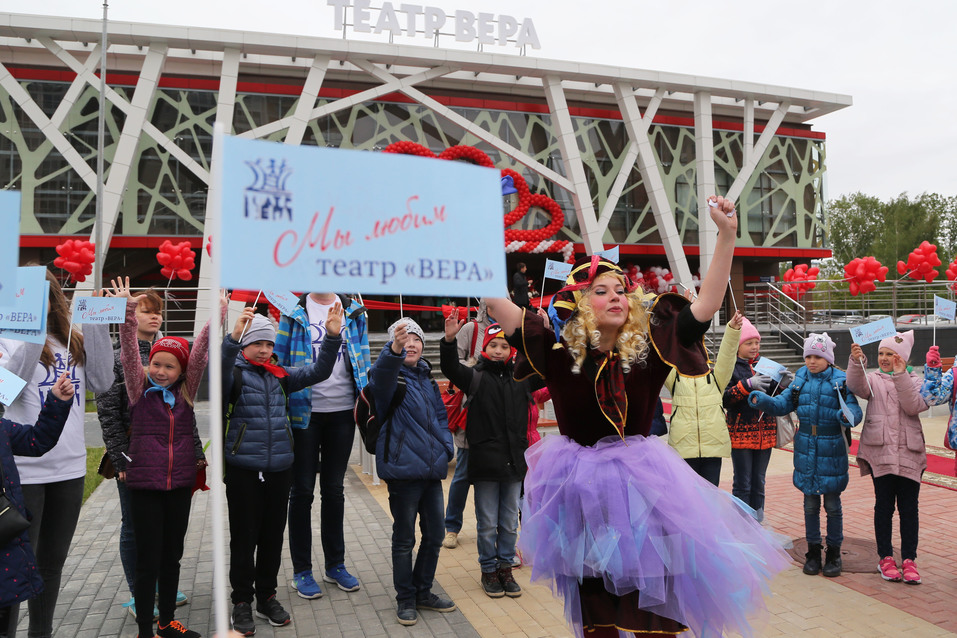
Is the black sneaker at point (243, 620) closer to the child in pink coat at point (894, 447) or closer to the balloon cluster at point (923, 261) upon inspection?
the child in pink coat at point (894, 447)

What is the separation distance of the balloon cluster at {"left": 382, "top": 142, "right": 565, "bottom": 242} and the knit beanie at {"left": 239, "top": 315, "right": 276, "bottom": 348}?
62.0 ft

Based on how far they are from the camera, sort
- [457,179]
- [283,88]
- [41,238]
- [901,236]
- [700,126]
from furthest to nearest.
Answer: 1. [901,236]
2. [700,126]
3. [283,88]
4. [41,238]
5. [457,179]

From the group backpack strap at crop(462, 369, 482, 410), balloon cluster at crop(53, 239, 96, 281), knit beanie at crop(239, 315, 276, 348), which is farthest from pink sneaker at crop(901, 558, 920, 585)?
balloon cluster at crop(53, 239, 96, 281)

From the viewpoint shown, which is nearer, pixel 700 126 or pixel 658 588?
pixel 658 588

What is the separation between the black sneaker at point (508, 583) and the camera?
4.78 m

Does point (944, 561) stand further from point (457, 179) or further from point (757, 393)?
point (457, 179)

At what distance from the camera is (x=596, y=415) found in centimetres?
290

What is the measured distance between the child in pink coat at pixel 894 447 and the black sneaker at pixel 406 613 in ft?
11.3

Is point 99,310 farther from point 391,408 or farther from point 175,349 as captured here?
point 391,408

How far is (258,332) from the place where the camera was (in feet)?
13.9

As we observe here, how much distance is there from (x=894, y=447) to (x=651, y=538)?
3.36 meters

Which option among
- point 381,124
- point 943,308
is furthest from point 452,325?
point 381,124

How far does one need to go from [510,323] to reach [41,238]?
23522 millimetres

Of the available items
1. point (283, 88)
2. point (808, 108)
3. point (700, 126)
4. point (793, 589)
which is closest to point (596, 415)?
point (793, 589)
